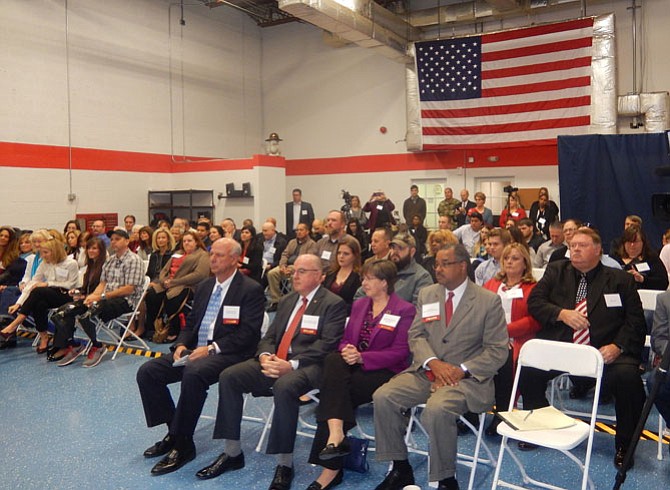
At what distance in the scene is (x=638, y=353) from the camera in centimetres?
360

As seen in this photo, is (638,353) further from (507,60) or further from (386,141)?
(386,141)

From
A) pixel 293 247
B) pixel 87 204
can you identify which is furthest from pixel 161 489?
pixel 87 204

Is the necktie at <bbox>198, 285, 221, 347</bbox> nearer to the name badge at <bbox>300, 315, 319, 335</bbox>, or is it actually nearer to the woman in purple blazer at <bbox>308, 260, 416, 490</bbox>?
the name badge at <bbox>300, 315, 319, 335</bbox>

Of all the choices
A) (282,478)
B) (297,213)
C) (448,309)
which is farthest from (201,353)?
(297,213)

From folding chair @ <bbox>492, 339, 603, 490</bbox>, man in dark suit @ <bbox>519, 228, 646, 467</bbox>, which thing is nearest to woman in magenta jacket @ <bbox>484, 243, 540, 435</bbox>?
man in dark suit @ <bbox>519, 228, 646, 467</bbox>

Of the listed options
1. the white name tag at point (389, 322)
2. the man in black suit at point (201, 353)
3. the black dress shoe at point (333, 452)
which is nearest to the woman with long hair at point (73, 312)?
the man in black suit at point (201, 353)

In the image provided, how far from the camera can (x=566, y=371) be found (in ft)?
11.0

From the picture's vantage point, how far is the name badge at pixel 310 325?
3.76m

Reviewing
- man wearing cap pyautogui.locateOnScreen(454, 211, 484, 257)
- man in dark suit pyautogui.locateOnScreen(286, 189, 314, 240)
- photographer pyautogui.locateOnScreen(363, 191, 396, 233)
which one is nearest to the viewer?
man wearing cap pyautogui.locateOnScreen(454, 211, 484, 257)

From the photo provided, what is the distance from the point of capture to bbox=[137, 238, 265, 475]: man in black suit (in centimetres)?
370

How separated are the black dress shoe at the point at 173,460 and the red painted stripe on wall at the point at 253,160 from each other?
878 centimetres

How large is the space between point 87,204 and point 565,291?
33.9ft

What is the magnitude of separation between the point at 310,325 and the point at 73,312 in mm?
3287

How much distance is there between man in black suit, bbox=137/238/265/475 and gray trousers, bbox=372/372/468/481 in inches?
42.6
